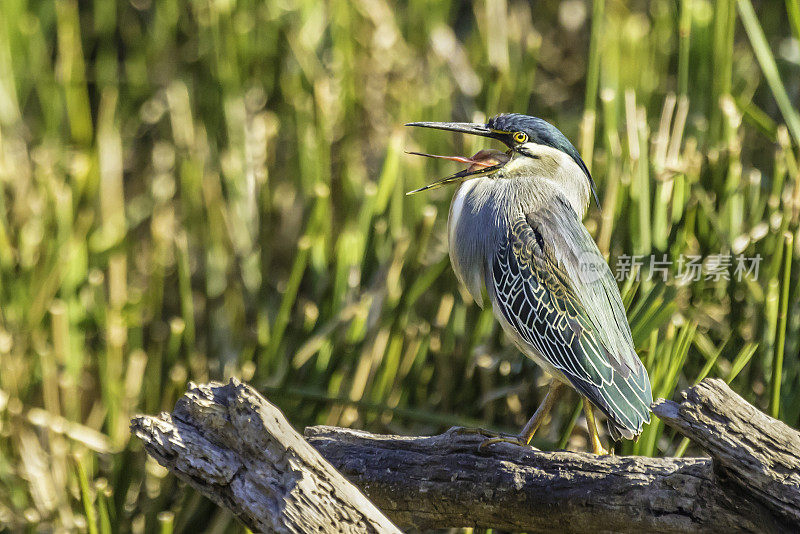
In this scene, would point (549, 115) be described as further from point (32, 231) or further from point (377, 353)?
point (32, 231)

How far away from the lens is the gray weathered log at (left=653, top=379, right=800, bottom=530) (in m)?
0.81

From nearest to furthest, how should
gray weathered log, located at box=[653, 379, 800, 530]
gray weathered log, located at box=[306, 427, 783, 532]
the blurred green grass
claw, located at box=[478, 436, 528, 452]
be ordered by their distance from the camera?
gray weathered log, located at box=[653, 379, 800, 530] → gray weathered log, located at box=[306, 427, 783, 532] → claw, located at box=[478, 436, 528, 452] → the blurred green grass

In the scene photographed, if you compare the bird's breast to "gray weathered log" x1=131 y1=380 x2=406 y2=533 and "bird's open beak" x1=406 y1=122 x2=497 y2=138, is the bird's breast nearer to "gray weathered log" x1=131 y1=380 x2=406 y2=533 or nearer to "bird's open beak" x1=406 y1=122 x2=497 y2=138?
"bird's open beak" x1=406 y1=122 x2=497 y2=138

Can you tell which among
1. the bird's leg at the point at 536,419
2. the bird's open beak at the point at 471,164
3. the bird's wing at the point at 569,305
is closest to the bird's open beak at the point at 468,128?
the bird's open beak at the point at 471,164

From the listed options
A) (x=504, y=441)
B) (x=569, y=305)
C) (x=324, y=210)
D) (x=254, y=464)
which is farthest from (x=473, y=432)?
(x=324, y=210)

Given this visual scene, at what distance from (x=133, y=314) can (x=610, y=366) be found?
1.34 m

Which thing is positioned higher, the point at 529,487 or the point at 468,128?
the point at 468,128

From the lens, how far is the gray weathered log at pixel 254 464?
832mm

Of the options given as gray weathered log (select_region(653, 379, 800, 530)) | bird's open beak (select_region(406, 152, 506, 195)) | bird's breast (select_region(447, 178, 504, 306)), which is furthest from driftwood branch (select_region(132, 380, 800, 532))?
bird's open beak (select_region(406, 152, 506, 195))

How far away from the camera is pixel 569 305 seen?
1.04m

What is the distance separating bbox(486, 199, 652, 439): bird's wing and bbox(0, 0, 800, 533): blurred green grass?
165 mm

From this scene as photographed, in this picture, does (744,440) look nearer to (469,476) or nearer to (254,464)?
(469,476)

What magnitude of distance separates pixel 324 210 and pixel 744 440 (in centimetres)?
120

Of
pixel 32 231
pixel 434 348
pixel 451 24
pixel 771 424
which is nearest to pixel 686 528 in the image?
pixel 771 424
